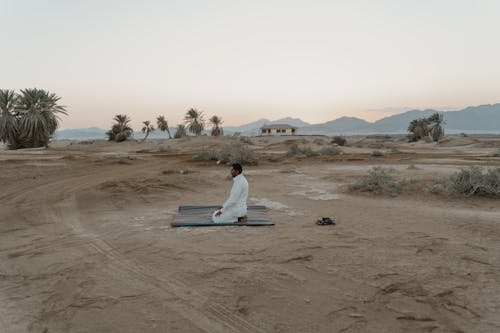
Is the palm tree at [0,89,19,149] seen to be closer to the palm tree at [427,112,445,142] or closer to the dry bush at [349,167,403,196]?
the dry bush at [349,167,403,196]

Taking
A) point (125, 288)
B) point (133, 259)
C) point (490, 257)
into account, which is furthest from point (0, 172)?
point (490, 257)

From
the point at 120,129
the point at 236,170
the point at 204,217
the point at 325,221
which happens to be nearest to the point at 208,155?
the point at 204,217

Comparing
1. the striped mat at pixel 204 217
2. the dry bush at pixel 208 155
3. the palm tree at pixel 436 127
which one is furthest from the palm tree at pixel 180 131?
the striped mat at pixel 204 217

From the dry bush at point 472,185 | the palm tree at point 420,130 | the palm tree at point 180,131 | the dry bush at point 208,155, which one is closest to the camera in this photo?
Result: the dry bush at point 472,185

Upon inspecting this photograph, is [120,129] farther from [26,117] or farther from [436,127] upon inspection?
[436,127]

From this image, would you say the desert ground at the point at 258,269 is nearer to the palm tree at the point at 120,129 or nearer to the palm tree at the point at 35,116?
the palm tree at the point at 35,116

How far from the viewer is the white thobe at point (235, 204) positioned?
682cm

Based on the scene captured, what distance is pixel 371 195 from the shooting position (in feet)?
32.9

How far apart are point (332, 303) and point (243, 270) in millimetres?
1309

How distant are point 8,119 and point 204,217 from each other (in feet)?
122

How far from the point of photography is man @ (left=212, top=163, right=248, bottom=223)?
682 centimetres

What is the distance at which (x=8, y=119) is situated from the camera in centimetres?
3497

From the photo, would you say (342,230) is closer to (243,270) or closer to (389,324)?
(243,270)

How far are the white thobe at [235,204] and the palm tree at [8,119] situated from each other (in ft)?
122
